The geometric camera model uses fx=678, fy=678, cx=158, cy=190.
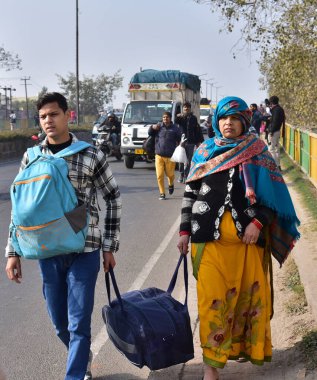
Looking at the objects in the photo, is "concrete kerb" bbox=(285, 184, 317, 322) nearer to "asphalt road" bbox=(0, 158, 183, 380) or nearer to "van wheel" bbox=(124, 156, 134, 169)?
"asphalt road" bbox=(0, 158, 183, 380)

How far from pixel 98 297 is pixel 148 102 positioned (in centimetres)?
1528

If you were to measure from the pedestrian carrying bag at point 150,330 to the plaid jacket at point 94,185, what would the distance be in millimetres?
279

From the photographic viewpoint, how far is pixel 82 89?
80375 millimetres

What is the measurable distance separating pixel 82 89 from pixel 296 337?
7737 cm

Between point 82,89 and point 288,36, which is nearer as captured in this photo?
point 288,36

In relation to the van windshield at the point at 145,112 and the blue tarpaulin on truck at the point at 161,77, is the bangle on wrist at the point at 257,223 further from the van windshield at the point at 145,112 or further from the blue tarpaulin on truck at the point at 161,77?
the blue tarpaulin on truck at the point at 161,77

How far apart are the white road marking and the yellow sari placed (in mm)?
1251

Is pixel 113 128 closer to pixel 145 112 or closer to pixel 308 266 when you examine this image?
pixel 145 112

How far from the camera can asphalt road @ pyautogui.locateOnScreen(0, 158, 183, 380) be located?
185 inches

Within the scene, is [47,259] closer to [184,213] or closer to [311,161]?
[184,213]

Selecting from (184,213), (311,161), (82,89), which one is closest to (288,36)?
(311,161)

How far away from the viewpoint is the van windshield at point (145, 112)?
68.5 feet

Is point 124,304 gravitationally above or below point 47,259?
below

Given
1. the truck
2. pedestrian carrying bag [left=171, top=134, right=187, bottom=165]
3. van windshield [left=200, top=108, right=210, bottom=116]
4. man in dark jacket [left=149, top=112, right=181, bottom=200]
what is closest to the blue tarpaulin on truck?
the truck
